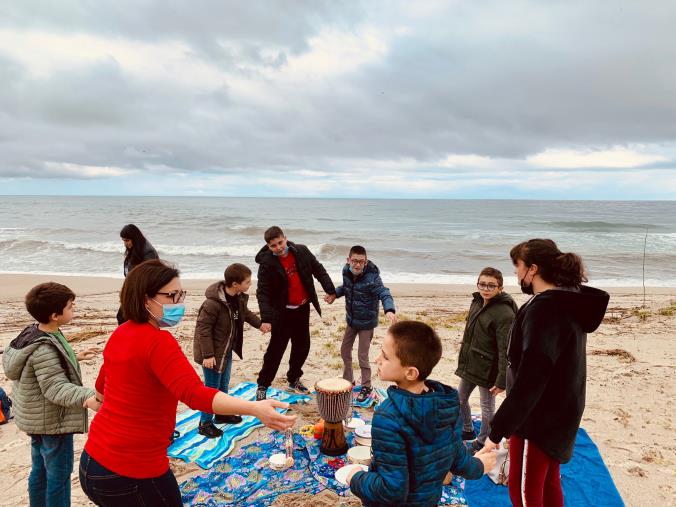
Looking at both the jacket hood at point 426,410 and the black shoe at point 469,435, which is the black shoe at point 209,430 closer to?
the black shoe at point 469,435

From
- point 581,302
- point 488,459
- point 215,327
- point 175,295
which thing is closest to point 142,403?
point 175,295

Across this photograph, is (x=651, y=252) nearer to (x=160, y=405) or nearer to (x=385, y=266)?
(x=385, y=266)

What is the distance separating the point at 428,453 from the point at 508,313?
2654mm

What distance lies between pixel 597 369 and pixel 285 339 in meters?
5.29

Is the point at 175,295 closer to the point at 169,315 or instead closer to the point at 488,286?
the point at 169,315

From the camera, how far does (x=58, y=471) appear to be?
10.8ft

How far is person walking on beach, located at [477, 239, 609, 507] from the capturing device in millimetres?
2670

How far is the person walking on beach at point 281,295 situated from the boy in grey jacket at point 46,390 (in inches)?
111

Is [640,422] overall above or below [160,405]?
below

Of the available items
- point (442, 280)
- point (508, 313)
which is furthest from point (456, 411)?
point (442, 280)

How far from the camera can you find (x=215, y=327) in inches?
204

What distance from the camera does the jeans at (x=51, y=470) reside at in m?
3.27

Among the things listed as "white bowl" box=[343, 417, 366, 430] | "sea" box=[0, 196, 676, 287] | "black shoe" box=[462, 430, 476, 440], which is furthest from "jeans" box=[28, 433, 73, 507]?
"sea" box=[0, 196, 676, 287]

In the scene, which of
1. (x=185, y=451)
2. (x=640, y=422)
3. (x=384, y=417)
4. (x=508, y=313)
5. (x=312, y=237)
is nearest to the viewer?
(x=384, y=417)
